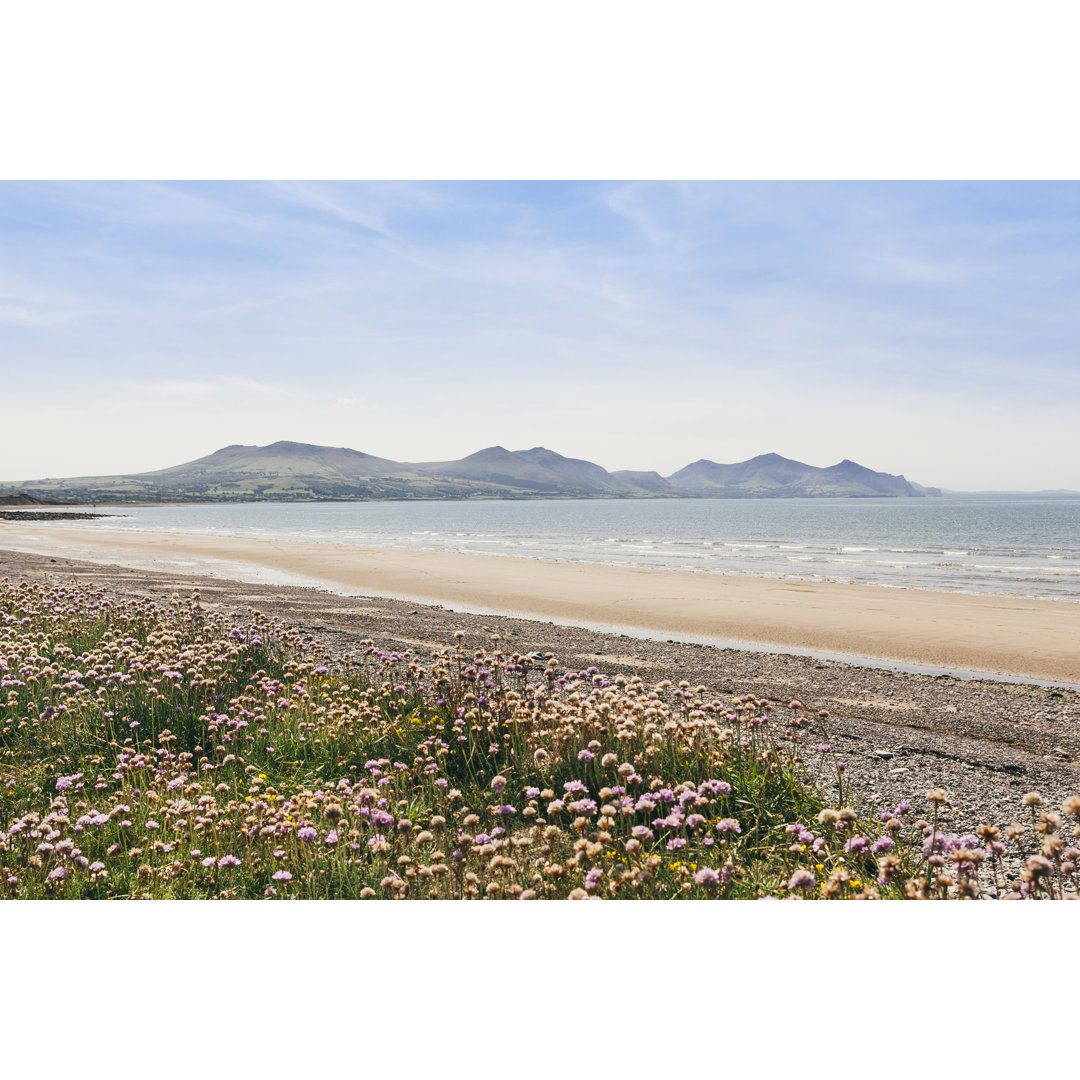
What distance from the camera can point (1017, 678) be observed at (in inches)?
473

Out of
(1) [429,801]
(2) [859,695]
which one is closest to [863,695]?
(2) [859,695]

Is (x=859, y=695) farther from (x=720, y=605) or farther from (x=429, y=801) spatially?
(x=720, y=605)

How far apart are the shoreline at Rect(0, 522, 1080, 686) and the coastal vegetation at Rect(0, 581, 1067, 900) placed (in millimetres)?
8054

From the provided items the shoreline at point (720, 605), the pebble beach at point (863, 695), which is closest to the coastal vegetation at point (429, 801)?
the pebble beach at point (863, 695)

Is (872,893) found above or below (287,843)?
above

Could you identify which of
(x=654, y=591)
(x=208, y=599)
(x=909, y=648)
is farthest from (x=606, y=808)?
(x=654, y=591)

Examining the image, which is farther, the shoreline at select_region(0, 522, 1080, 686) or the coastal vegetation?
the shoreline at select_region(0, 522, 1080, 686)

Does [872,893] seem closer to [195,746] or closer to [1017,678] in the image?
[195,746]

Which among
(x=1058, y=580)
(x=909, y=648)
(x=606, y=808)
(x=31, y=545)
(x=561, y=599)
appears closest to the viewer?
(x=606, y=808)

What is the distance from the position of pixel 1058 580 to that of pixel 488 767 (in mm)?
32158

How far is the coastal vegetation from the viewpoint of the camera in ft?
11.8

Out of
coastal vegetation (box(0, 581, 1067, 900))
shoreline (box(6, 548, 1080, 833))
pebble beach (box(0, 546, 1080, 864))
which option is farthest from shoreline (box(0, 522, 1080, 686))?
coastal vegetation (box(0, 581, 1067, 900))

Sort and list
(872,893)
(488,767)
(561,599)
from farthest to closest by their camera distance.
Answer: (561,599) < (488,767) < (872,893)

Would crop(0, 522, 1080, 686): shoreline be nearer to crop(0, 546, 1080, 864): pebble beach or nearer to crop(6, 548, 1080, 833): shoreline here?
crop(0, 546, 1080, 864): pebble beach
